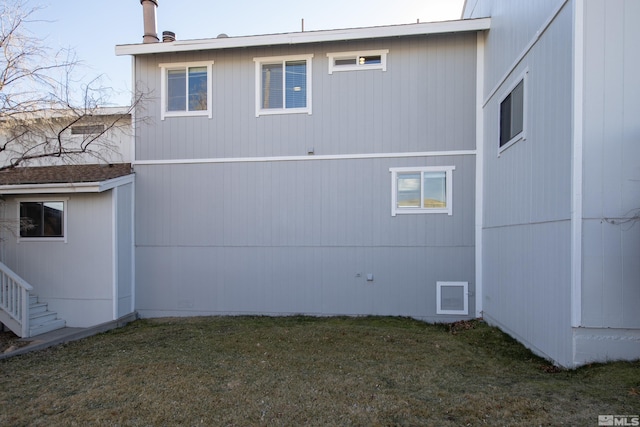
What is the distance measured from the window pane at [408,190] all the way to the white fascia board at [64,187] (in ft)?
18.7

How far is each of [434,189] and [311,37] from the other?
3860 millimetres

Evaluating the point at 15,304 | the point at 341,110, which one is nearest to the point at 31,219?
A: the point at 15,304

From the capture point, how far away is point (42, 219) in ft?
27.3

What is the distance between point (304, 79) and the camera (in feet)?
26.9

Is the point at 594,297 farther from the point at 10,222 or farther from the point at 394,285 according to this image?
the point at 10,222

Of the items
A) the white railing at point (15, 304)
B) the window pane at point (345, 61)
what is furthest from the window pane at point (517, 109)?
the white railing at point (15, 304)

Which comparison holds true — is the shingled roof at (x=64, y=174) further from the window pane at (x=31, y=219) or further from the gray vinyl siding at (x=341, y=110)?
the gray vinyl siding at (x=341, y=110)

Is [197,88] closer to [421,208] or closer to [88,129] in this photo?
[88,129]

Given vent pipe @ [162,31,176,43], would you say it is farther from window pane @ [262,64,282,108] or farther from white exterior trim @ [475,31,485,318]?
white exterior trim @ [475,31,485,318]

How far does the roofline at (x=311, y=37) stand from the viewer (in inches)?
293

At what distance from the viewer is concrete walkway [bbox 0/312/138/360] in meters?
6.30

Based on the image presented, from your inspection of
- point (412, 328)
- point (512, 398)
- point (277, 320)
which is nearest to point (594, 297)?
point (512, 398)

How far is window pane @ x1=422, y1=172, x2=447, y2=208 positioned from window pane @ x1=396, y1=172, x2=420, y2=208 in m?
0.15

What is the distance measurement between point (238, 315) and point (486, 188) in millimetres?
5530
